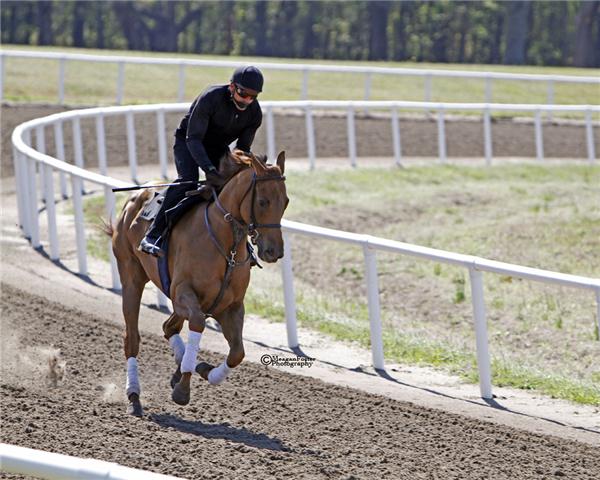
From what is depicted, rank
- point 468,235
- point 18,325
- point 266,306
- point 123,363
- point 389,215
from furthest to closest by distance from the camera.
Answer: point 389,215 → point 468,235 → point 266,306 → point 18,325 → point 123,363

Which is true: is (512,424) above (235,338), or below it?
below

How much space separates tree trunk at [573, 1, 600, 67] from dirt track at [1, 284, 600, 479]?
35.0 meters

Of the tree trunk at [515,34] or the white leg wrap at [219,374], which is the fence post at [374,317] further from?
the tree trunk at [515,34]

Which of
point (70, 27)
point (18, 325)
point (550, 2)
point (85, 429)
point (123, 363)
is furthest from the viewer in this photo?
point (550, 2)

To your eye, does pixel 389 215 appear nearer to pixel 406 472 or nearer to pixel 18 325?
pixel 18 325

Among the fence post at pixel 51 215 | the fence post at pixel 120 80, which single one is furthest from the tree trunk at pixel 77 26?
the fence post at pixel 51 215

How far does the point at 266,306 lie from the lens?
11.7m

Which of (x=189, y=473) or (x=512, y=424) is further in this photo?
(x=512, y=424)

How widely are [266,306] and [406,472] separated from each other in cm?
522

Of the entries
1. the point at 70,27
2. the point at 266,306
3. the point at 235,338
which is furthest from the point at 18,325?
the point at 70,27

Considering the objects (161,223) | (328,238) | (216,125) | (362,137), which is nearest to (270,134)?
(362,137)

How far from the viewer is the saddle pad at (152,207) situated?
27.2 ft

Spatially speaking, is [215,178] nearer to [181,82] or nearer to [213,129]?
[213,129]

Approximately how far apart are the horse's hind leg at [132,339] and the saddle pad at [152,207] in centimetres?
53
